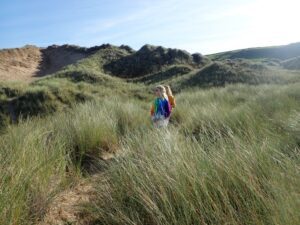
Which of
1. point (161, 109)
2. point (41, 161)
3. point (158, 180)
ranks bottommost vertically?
point (161, 109)

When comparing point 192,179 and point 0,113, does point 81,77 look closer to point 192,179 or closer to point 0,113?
point 0,113

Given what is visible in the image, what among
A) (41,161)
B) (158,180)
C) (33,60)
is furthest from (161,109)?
(33,60)

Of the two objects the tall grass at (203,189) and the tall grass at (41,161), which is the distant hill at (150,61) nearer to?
the tall grass at (41,161)

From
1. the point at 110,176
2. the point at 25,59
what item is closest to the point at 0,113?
the point at 110,176

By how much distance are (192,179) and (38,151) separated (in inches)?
84.3

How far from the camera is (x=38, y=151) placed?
443cm

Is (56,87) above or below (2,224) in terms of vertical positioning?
below

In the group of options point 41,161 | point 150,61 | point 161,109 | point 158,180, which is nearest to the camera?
point 158,180

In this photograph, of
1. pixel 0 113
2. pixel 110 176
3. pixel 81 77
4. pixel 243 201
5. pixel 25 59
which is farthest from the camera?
pixel 25 59

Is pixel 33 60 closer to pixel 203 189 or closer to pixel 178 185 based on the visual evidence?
pixel 178 185

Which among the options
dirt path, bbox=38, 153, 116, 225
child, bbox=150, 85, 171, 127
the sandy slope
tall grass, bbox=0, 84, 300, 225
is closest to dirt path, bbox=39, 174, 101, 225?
dirt path, bbox=38, 153, 116, 225

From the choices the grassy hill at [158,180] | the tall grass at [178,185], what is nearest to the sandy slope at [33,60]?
the grassy hill at [158,180]

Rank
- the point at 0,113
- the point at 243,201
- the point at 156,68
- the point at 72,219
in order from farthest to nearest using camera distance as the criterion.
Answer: the point at 156,68 → the point at 0,113 → the point at 72,219 → the point at 243,201

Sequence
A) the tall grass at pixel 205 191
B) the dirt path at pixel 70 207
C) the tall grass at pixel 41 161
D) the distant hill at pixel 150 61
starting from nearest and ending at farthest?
the tall grass at pixel 205 191
the tall grass at pixel 41 161
the dirt path at pixel 70 207
the distant hill at pixel 150 61
